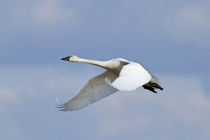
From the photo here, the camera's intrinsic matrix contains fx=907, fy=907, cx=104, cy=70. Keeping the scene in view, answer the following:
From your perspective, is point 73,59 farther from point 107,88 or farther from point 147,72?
point 147,72

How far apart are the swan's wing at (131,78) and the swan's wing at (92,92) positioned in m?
2.10

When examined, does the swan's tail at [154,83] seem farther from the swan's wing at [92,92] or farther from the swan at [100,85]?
the swan's wing at [92,92]

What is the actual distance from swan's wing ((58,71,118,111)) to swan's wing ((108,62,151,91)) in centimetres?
210

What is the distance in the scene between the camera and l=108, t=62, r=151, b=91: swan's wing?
32.1 meters

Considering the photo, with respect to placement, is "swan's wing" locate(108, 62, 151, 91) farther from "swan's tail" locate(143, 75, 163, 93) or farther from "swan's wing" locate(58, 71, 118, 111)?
"swan's wing" locate(58, 71, 118, 111)

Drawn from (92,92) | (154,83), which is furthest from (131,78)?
(92,92)

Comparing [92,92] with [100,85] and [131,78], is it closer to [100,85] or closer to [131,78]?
[100,85]

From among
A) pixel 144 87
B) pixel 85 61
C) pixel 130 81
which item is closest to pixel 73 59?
pixel 85 61

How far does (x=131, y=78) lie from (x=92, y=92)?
13.4 feet

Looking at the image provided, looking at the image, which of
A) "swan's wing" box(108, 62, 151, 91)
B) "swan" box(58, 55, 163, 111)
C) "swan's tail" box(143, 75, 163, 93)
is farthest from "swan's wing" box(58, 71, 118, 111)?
"swan's wing" box(108, 62, 151, 91)

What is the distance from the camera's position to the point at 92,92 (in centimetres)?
3666

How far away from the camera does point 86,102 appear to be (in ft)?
119

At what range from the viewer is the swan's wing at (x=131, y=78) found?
3212cm

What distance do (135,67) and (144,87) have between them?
2963 mm
